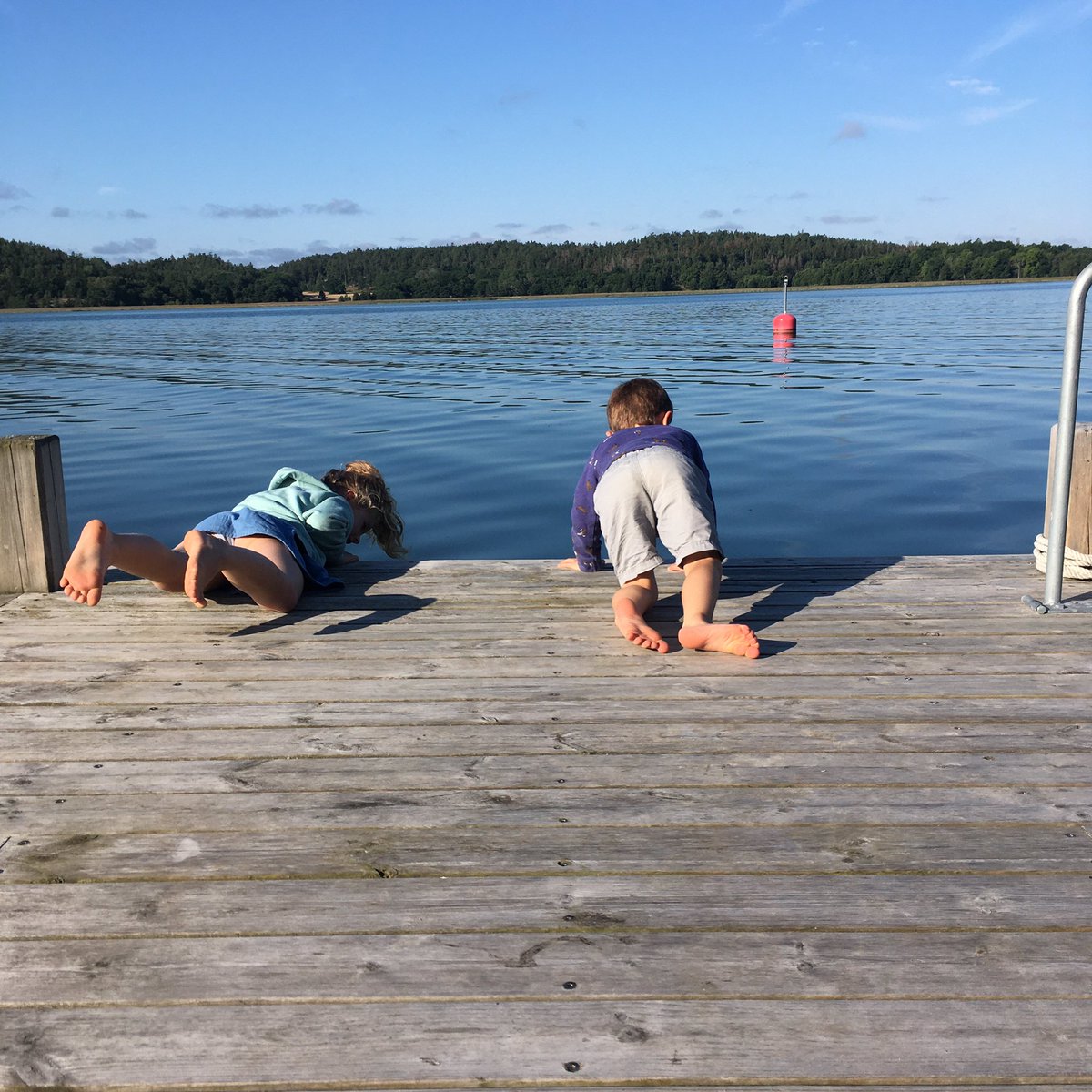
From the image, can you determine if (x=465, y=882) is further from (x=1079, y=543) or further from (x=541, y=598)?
(x=1079, y=543)

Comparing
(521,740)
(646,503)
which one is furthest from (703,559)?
(521,740)

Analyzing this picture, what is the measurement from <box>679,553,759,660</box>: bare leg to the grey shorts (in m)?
0.13

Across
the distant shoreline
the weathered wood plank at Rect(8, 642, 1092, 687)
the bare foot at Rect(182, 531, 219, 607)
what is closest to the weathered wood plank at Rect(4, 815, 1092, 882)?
the weathered wood plank at Rect(8, 642, 1092, 687)

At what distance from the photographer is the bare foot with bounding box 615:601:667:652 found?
3.70 meters

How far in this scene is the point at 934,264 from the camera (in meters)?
101

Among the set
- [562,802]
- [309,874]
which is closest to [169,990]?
[309,874]

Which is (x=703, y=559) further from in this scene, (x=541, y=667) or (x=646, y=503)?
(x=541, y=667)

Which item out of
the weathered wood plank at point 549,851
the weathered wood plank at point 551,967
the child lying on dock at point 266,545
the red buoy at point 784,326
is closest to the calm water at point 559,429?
the red buoy at point 784,326

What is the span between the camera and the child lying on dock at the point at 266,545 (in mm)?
3675

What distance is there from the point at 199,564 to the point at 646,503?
5.58 feet

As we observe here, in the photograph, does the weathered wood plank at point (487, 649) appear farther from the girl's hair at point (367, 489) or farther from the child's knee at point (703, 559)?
the girl's hair at point (367, 489)

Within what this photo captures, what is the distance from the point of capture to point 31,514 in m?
4.56

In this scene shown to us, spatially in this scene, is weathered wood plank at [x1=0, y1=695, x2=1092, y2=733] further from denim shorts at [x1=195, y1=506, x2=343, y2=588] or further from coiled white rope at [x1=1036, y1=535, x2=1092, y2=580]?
coiled white rope at [x1=1036, y1=535, x2=1092, y2=580]

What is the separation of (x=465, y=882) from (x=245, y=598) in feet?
8.71
